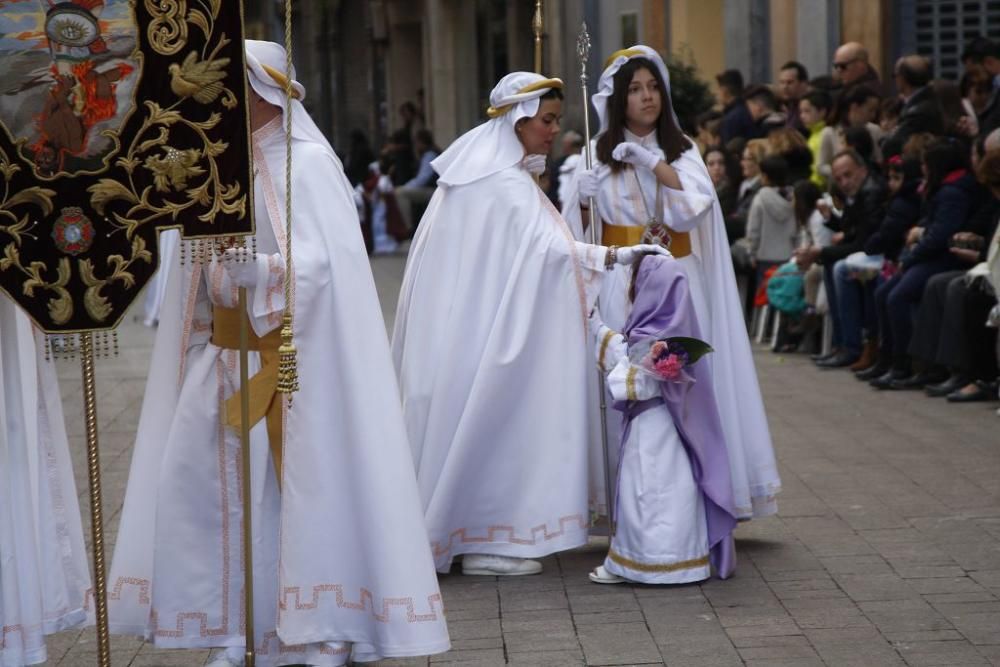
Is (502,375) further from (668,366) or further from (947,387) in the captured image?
(947,387)

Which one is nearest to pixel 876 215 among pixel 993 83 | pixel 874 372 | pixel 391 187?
pixel 874 372

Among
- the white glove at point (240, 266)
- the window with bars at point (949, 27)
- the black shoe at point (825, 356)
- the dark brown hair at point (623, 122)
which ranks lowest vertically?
the black shoe at point (825, 356)

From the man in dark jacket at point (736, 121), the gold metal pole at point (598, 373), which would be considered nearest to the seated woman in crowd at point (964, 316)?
the gold metal pole at point (598, 373)

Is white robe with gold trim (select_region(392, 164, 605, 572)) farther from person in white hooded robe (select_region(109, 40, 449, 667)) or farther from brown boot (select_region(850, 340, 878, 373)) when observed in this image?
brown boot (select_region(850, 340, 878, 373))

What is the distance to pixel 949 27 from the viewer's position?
17.0m

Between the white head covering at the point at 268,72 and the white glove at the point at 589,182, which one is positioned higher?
the white head covering at the point at 268,72

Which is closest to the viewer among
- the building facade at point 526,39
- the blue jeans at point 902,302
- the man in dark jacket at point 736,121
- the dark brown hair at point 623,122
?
the dark brown hair at point 623,122

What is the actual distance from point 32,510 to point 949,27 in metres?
13.9

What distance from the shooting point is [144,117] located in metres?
4.43

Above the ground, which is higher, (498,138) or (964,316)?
(498,138)

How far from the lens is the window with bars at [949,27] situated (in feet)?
55.1

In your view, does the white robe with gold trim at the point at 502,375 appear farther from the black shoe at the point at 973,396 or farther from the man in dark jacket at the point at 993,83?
the man in dark jacket at the point at 993,83

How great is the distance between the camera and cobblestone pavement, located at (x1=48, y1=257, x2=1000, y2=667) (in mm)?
5359

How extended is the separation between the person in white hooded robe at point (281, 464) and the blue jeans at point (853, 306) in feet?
23.7
